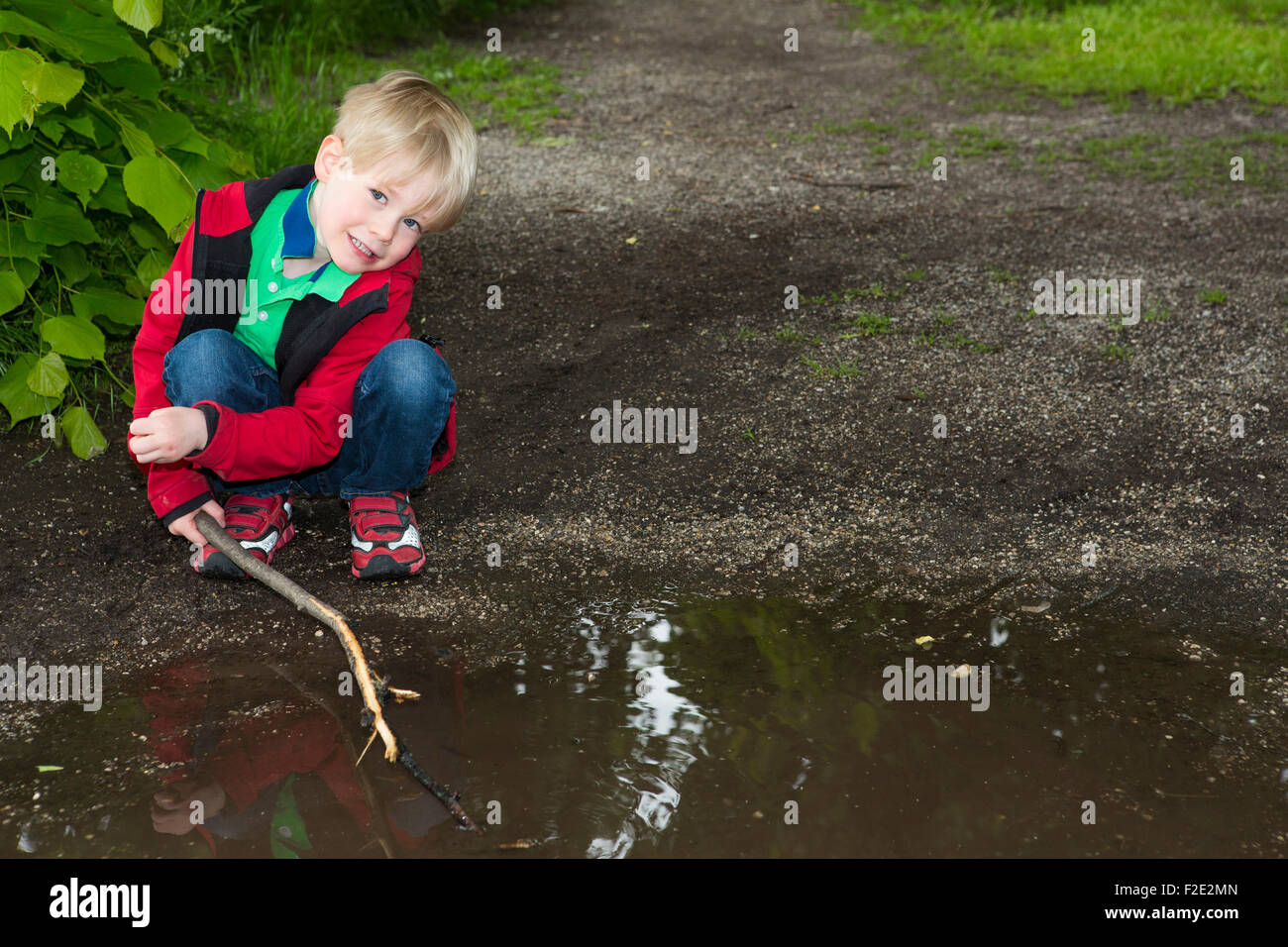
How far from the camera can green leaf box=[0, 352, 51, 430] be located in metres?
3.10

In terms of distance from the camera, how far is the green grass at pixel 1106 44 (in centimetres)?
698

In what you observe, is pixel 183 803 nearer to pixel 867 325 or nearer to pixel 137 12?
pixel 137 12

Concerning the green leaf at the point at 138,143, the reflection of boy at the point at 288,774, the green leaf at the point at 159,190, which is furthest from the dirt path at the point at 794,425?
the green leaf at the point at 138,143

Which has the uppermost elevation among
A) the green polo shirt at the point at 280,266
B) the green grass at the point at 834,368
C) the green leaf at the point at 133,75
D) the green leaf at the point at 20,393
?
the green leaf at the point at 133,75

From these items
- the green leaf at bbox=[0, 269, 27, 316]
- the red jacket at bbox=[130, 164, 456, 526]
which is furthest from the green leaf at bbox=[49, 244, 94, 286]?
the red jacket at bbox=[130, 164, 456, 526]

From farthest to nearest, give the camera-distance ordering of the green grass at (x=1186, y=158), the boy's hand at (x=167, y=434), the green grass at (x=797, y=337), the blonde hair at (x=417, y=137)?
the green grass at (x=1186, y=158) < the green grass at (x=797, y=337) < the blonde hair at (x=417, y=137) < the boy's hand at (x=167, y=434)

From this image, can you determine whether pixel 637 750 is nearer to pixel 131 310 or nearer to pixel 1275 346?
pixel 131 310

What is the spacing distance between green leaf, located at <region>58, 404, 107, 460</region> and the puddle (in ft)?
3.44

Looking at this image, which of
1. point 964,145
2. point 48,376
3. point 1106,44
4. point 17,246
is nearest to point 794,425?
point 48,376

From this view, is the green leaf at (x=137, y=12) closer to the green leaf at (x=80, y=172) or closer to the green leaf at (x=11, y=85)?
the green leaf at (x=11, y=85)

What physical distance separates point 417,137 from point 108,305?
1257mm

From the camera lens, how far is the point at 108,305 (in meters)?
3.23

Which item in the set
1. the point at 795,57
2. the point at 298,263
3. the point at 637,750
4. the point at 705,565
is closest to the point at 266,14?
the point at 795,57

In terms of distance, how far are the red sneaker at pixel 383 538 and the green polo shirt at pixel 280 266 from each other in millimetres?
490
